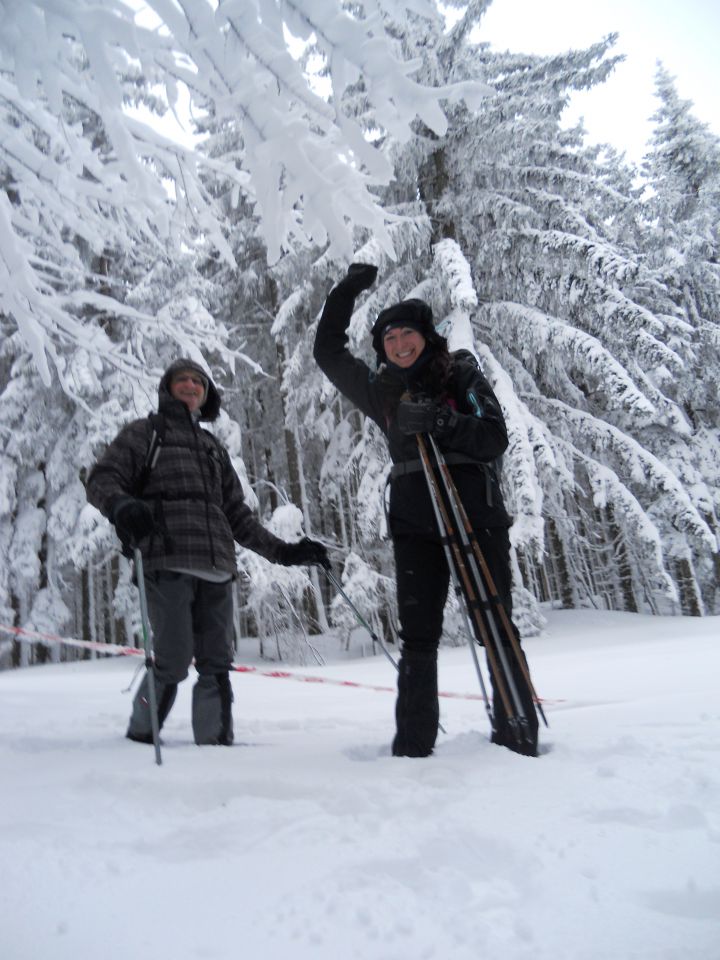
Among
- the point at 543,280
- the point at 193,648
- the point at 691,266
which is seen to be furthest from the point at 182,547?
the point at 691,266

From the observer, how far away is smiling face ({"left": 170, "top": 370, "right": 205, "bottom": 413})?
3.53m

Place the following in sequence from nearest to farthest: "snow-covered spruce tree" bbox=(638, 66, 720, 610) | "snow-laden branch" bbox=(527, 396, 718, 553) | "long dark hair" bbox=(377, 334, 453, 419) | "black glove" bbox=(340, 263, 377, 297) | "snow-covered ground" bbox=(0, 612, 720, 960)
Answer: "snow-covered ground" bbox=(0, 612, 720, 960)
"long dark hair" bbox=(377, 334, 453, 419)
"black glove" bbox=(340, 263, 377, 297)
"snow-laden branch" bbox=(527, 396, 718, 553)
"snow-covered spruce tree" bbox=(638, 66, 720, 610)

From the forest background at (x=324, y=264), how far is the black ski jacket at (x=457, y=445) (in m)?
0.73

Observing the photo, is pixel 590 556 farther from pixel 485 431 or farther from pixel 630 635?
pixel 485 431

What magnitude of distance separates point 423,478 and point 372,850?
163 cm

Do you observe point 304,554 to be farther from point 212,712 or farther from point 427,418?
point 427,418

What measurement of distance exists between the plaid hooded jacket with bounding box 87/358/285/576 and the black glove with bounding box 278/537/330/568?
57 millimetres

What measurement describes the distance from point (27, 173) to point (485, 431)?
2.93m

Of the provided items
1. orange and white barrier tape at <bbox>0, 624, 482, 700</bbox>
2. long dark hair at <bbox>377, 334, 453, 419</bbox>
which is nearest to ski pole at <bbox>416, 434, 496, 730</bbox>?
long dark hair at <bbox>377, 334, 453, 419</bbox>

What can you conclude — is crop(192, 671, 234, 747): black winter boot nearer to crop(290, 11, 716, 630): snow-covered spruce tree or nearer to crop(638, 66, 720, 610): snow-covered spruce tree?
crop(290, 11, 716, 630): snow-covered spruce tree

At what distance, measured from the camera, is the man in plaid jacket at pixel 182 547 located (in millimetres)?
3084

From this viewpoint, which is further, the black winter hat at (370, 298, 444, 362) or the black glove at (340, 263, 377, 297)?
the black glove at (340, 263, 377, 297)

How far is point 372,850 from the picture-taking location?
4.99 feet

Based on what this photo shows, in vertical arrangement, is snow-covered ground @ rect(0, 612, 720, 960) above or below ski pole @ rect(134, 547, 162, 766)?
below
